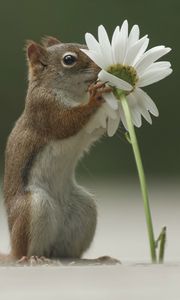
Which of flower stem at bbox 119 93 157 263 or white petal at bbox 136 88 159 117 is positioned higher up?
white petal at bbox 136 88 159 117

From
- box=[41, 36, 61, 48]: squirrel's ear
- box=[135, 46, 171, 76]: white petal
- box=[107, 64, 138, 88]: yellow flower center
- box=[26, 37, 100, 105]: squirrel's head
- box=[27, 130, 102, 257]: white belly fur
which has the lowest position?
box=[27, 130, 102, 257]: white belly fur

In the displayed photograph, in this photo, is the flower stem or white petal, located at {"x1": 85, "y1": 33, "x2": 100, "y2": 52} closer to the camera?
the flower stem

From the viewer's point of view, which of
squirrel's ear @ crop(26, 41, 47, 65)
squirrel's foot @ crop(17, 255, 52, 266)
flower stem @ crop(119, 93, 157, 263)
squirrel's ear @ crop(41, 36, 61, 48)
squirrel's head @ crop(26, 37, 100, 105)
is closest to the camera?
flower stem @ crop(119, 93, 157, 263)

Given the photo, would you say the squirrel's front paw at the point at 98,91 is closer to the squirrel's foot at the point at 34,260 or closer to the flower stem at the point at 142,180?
the flower stem at the point at 142,180

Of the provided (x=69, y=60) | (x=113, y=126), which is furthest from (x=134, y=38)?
(x=69, y=60)

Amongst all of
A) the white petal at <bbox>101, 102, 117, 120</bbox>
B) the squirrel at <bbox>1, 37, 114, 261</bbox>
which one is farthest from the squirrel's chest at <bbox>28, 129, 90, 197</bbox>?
the white petal at <bbox>101, 102, 117, 120</bbox>

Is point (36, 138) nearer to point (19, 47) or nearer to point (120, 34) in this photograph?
point (120, 34)

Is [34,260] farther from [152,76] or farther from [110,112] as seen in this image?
[152,76]

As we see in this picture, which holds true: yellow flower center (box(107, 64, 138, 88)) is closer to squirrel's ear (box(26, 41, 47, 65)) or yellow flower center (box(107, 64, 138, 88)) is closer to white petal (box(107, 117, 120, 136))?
white petal (box(107, 117, 120, 136))
